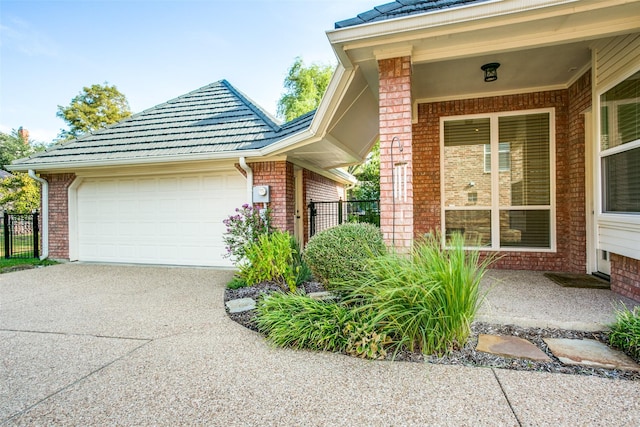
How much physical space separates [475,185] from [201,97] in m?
7.47

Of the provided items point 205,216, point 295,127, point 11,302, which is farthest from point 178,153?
point 11,302

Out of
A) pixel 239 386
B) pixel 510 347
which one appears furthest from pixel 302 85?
pixel 239 386

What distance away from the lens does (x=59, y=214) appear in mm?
8375

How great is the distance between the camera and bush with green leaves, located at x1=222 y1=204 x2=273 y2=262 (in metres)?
6.54

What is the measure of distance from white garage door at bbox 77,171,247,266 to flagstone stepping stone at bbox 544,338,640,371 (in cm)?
607

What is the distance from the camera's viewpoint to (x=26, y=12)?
10000 mm

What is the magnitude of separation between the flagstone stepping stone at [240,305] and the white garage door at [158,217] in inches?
120

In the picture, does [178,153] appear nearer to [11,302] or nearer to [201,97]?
[201,97]

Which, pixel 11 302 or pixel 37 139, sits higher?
pixel 37 139

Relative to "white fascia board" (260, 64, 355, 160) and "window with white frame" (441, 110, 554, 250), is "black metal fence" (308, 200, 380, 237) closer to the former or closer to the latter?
"window with white frame" (441, 110, 554, 250)

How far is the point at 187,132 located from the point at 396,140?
5686 millimetres

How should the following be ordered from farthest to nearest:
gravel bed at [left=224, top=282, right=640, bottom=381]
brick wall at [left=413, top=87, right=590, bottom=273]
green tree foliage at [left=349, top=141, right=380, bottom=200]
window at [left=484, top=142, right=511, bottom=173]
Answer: green tree foliage at [left=349, top=141, right=380, bottom=200], window at [left=484, top=142, right=511, bottom=173], brick wall at [left=413, top=87, right=590, bottom=273], gravel bed at [left=224, top=282, right=640, bottom=381]

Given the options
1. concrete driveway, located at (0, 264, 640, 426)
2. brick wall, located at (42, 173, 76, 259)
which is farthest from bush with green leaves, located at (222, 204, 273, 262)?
brick wall, located at (42, 173, 76, 259)

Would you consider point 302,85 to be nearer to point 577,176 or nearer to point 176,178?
point 176,178
